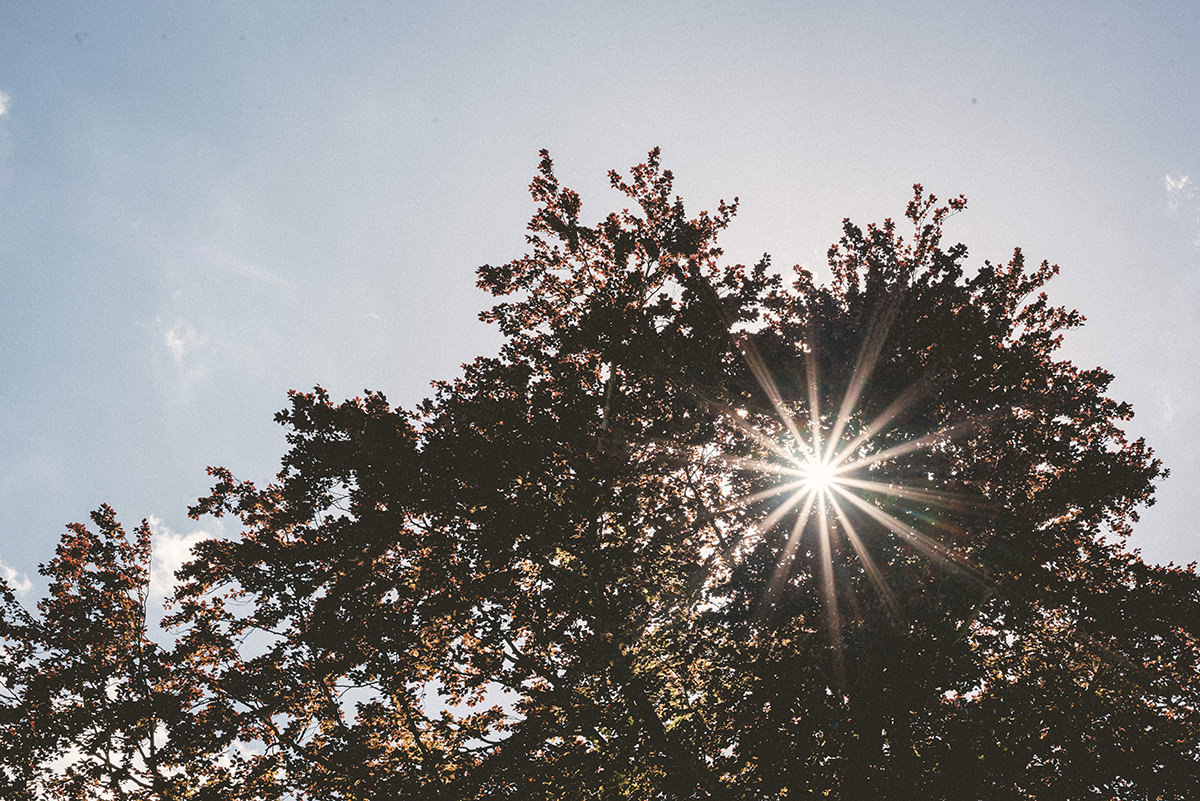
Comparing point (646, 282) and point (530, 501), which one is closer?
point (530, 501)

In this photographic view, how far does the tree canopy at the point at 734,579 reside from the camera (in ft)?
20.7

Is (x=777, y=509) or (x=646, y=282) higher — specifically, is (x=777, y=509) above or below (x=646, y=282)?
below

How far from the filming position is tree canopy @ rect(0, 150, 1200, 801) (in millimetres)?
6309

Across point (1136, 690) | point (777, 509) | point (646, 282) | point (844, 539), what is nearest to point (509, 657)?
point (777, 509)

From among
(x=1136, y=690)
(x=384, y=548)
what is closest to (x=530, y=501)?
(x=384, y=548)

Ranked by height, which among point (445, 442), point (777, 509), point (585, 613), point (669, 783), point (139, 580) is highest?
point (139, 580)

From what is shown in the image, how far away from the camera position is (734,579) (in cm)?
736

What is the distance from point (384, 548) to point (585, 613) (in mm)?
2908

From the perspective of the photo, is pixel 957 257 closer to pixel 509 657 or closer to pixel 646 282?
pixel 646 282

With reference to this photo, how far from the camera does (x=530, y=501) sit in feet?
23.1

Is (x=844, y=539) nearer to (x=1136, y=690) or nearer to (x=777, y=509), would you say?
(x=777, y=509)

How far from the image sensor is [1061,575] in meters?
7.48

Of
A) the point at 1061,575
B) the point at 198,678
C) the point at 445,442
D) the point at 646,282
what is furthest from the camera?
the point at 646,282

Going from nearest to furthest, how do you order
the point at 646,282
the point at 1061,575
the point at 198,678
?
1. the point at 1061,575
2. the point at 198,678
3. the point at 646,282
